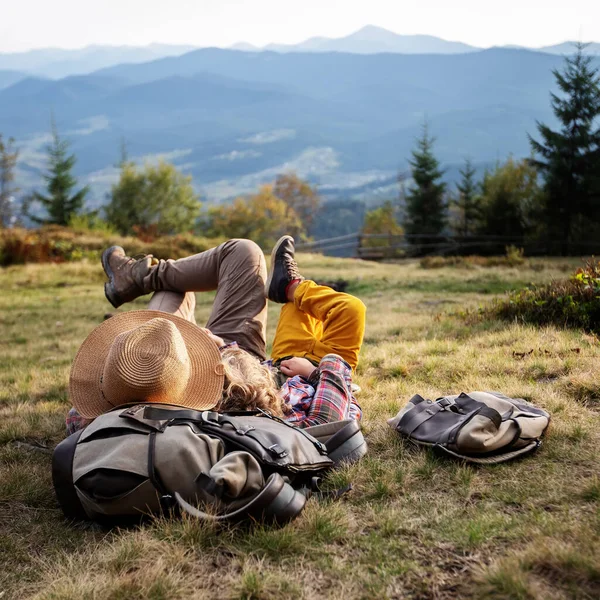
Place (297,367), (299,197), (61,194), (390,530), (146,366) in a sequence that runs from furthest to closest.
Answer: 1. (299,197)
2. (61,194)
3. (297,367)
4. (146,366)
5. (390,530)

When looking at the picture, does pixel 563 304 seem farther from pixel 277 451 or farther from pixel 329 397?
pixel 277 451

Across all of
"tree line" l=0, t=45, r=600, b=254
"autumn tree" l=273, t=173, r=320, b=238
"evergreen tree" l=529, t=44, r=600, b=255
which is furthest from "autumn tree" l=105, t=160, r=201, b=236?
"evergreen tree" l=529, t=44, r=600, b=255

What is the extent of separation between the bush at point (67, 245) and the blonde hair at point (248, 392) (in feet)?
49.6

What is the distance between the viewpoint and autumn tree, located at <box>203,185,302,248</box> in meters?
87.5

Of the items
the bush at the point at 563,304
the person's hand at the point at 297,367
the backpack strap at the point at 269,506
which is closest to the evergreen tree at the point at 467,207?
the bush at the point at 563,304

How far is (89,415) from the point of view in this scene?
10.5 feet

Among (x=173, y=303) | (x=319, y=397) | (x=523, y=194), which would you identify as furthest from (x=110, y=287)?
(x=523, y=194)

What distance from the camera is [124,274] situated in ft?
16.5

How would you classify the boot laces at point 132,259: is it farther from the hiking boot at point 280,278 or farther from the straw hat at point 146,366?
the straw hat at point 146,366

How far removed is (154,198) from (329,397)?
75.5 meters

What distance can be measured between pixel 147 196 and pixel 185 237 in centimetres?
5489

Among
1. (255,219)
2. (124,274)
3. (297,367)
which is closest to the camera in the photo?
(297,367)

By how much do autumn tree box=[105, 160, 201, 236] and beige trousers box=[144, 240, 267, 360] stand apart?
53506 mm

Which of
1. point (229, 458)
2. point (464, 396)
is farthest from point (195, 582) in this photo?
point (464, 396)
